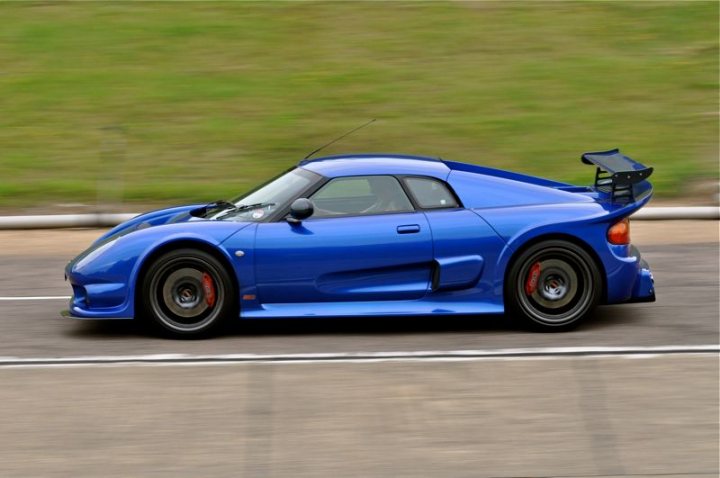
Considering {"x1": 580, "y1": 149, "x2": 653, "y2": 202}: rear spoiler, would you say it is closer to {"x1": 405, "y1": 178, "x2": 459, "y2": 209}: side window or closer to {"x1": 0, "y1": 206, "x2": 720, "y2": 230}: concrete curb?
{"x1": 405, "y1": 178, "x2": 459, "y2": 209}: side window

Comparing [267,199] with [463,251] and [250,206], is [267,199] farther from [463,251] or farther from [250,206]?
[463,251]

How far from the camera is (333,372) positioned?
22.9 ft

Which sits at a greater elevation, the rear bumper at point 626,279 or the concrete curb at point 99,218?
the concrete curb at point 99,218

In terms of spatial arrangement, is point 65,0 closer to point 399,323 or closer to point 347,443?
point 399,323

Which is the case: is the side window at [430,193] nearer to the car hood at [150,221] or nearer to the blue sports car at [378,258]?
the blue sports car at [378,258]

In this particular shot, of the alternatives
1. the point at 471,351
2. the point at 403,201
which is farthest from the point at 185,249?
the point at 471,351

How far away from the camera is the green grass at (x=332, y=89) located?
1496 centimetres

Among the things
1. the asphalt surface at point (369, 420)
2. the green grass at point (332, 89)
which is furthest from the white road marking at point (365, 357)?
the green grass at point (332, 89)

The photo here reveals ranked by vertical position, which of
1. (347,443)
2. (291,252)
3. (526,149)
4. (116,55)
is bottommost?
(347,443)

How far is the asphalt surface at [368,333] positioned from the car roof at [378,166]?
1144 millimetres

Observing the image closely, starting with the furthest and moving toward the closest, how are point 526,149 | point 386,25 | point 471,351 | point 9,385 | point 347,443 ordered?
point 386,25 → point 526,149 → point 471,351 → point 9,385 → point 347,443

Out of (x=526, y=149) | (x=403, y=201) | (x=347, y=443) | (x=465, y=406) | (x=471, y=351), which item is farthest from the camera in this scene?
(x=526, y=149)

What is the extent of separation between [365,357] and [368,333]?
2.80 feet

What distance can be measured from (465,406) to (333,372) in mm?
982
